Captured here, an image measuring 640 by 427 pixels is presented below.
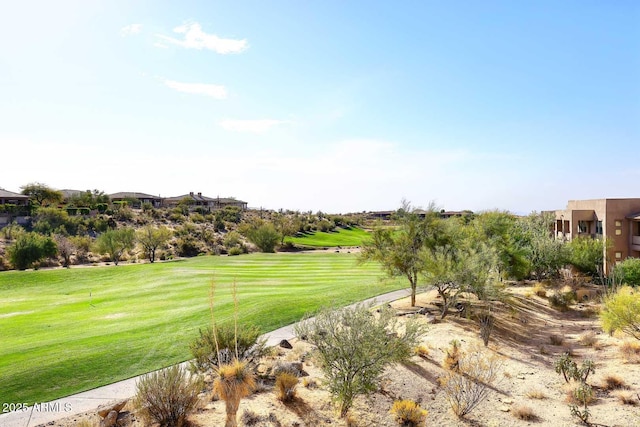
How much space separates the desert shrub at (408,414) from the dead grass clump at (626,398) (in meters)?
6.78

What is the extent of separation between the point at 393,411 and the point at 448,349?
7142mm

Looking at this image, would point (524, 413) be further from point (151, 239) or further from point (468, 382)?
point (151, 239)

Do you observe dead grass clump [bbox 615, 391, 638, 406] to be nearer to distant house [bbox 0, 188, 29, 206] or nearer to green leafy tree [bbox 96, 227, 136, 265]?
green leafy tree [bbox 96, 227, 136, 265]

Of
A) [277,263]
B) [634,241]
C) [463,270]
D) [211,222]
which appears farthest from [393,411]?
[211,222]

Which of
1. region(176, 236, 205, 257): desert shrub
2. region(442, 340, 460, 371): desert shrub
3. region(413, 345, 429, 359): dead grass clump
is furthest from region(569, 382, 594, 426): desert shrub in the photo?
region(176, 236, 205, 257): desert shrub

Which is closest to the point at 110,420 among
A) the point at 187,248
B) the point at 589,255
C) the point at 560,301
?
the point at 560,301

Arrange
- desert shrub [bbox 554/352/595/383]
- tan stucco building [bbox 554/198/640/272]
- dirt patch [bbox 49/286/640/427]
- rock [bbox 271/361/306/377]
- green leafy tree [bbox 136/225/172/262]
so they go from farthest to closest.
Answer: green leafy tree [bbox 136/225/172/262]
tan stucco building [bbox 554/198/640/272]
desert shrub [bbox 554/352/595/383]
rock [bbox 271/361/306/377]
dirt patch [bbox 49/286/640/427]

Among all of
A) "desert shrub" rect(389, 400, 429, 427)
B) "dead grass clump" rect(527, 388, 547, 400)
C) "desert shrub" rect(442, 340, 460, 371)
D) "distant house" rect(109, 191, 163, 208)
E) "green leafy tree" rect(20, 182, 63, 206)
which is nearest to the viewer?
"desert shrub" rect(389, 400, 429, 427)

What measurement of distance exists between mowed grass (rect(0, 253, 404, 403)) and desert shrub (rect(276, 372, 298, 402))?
4.80m

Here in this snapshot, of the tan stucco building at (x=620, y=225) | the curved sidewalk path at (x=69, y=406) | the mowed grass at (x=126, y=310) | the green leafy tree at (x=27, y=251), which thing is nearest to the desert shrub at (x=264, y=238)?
the mowed grass at (x=126, y=310)

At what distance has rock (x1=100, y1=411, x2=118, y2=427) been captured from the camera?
10602 millimetres

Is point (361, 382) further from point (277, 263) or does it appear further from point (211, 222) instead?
point (211, 222)

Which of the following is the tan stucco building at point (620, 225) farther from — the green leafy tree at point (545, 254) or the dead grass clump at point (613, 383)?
the dead grass clump at point (613, 383)

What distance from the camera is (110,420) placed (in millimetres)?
10703
